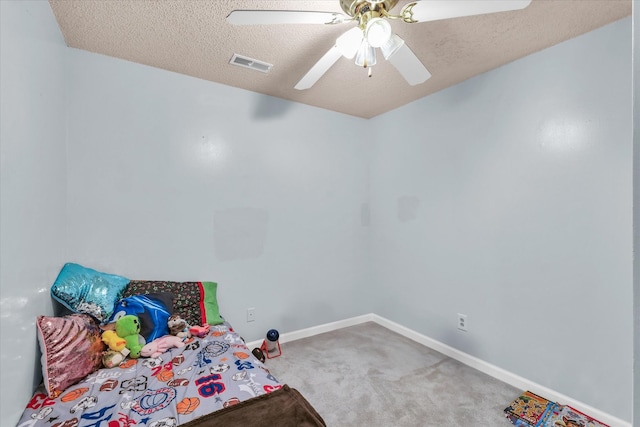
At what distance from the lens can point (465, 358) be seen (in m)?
2.39

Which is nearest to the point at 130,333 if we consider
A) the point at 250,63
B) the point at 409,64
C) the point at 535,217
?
the point at 250,63

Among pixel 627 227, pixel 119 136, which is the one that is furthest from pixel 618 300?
pixel 119 136

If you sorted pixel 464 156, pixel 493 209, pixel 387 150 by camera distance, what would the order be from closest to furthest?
pixel 493 209, pixel 464 156, pixel 387 150

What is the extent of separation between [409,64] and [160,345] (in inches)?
87.7

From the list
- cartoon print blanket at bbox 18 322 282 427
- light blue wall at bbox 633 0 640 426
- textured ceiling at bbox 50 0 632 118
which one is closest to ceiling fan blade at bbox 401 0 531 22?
textured ceiling at bbox 50 0 632 118

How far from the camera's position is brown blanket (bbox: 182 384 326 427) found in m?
1.11

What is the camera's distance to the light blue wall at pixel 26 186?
1.10 m

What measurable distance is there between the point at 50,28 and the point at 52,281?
1440mm

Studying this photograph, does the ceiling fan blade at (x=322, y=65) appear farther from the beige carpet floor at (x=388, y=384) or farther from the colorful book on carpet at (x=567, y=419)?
the colorful book on carpet at (x=567, y=419)

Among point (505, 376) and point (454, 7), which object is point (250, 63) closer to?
point (454, 7)

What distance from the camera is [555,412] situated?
1.78m

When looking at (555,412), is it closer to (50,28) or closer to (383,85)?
(383,85)

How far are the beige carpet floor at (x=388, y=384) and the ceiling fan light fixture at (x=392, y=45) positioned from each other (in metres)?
2.14

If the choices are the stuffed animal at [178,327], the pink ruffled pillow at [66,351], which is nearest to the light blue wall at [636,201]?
the pink ruffled pillow at [66,351]
